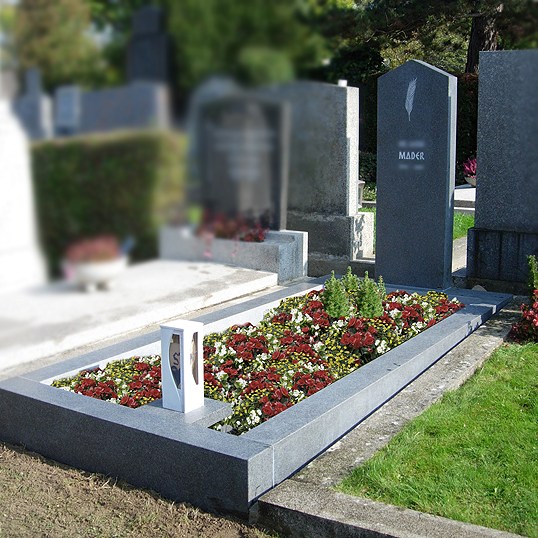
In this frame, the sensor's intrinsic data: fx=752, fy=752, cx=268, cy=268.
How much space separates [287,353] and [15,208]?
4375 mm

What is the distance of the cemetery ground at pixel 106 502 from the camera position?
3.22 m

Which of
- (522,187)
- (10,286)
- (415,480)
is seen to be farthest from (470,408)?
(10,286)

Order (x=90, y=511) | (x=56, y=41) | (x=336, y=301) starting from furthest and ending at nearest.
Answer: (x=336, y=301) < (x=90, y=511) < (x=56, y=41)

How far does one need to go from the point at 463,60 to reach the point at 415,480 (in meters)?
12.9

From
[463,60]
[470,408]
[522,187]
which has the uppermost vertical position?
[463,60]

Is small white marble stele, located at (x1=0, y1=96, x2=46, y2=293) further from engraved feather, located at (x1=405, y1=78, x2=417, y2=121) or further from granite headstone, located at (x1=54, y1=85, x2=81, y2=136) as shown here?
engraved feather, located at (x1=405, y1=78, x2=417, y2=121)

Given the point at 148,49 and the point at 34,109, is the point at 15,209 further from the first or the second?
the point at 148,49

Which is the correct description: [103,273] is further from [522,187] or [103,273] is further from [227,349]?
[522,187]

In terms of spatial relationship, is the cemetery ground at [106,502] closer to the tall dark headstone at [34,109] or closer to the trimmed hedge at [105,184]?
the trimmed hedge at [105,184]

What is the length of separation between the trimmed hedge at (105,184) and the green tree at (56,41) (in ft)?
0.23

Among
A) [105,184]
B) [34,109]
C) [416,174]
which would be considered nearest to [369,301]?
[416,174]

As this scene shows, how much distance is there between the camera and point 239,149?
92 centimetres

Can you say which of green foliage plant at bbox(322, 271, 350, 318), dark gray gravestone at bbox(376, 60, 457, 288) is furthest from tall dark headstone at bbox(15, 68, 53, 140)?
dark gray gravestone at bbox(376, 60, 457, 288)

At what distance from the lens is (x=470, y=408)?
4383mm
